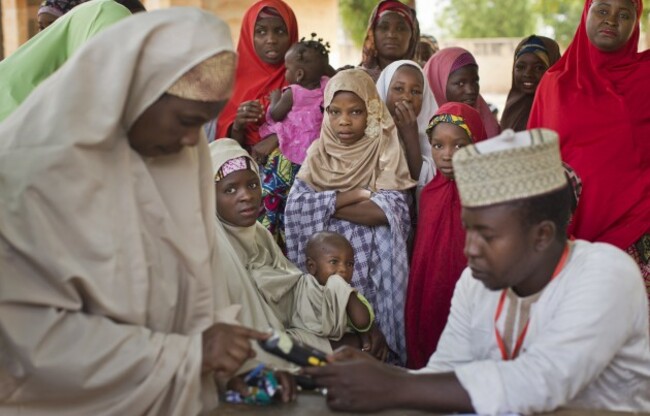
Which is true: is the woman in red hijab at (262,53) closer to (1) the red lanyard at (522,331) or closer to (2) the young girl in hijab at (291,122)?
(2) the young girl in hijab at (291,122)

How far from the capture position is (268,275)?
14.6 ft

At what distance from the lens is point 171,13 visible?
9.07ft

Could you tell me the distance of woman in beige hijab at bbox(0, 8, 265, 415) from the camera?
266 cm

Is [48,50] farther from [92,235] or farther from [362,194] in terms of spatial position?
[362,194]

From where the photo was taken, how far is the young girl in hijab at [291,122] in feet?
17.9

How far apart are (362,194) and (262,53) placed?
154 centimetres

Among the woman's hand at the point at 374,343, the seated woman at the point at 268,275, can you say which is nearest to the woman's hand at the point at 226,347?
the seated woman at the point at 268,275

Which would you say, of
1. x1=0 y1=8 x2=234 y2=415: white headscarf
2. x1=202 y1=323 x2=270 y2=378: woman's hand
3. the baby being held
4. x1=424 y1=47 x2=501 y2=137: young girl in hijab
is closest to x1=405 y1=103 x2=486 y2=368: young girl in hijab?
the baby being held

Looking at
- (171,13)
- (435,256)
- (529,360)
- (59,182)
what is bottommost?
(435,256)

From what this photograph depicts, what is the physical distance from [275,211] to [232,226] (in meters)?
0.96

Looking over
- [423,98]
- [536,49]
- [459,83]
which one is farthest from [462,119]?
[536,49]

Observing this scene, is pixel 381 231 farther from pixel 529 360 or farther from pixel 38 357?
pixel 38 357

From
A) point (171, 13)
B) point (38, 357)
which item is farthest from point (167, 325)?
point (171, 13)

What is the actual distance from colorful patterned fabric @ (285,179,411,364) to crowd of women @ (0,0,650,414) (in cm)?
1
